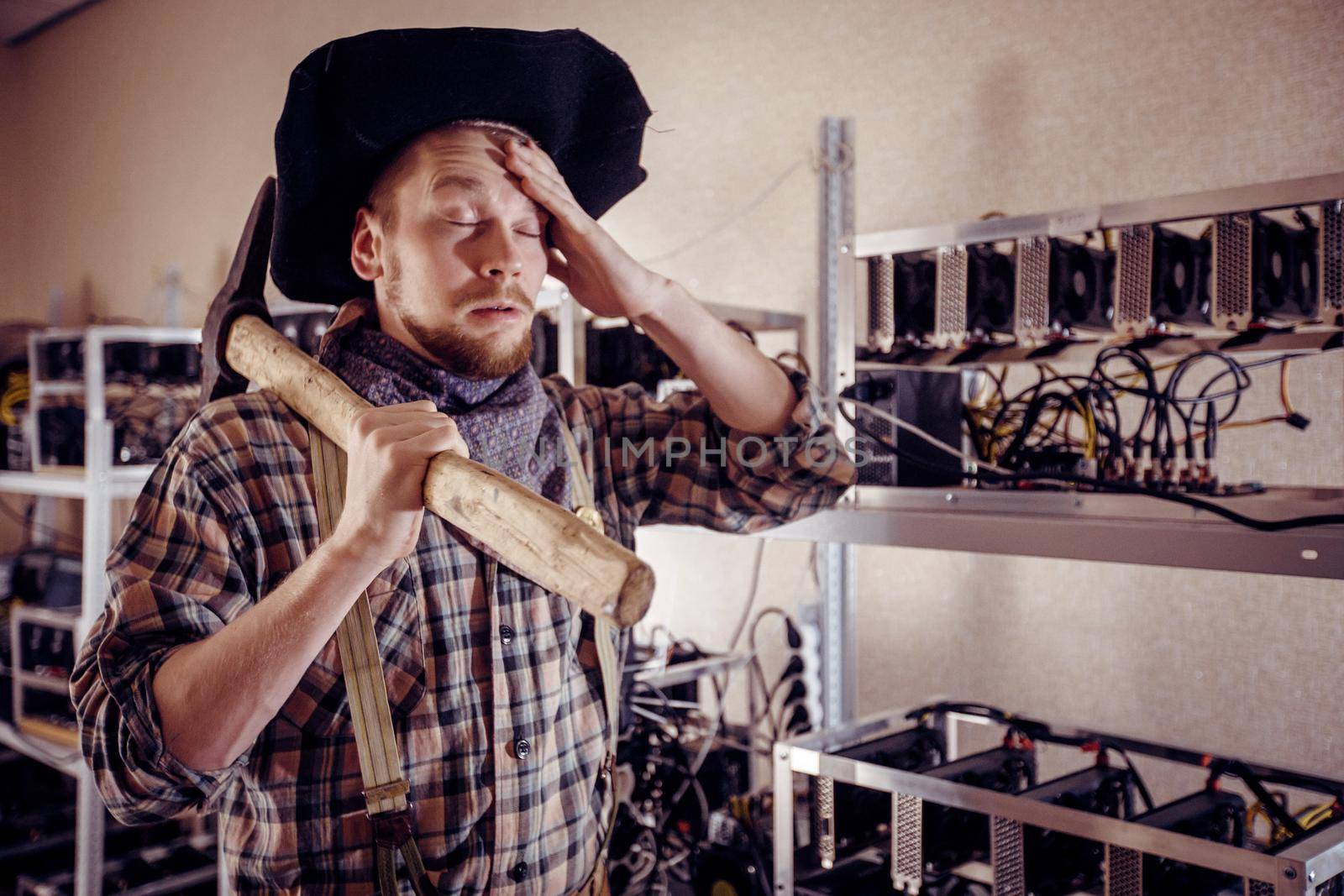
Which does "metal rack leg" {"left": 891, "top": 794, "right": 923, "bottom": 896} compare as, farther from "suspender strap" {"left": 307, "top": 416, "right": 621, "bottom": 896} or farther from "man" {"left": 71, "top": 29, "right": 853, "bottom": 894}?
"suspender strap" {"left": 307, "top": 416, "right": 621, "bottom": 896}

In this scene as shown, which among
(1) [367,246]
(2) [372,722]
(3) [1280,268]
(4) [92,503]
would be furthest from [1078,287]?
(4) [92,503]

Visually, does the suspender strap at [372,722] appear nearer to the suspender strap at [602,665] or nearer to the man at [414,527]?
the man at [414,527]

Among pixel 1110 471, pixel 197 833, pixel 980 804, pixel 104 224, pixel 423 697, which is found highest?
pixel 104 224

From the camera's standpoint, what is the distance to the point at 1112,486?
3.67 ft

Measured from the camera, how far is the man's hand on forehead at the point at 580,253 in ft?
2.97

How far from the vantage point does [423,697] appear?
34.6 inches

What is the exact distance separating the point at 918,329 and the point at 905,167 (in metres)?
0.73

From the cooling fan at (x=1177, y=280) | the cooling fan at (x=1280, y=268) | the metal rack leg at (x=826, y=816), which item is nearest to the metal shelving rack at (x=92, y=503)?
the metal rack leg at (x=826, y=816)

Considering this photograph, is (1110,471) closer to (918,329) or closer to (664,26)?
(918,329)

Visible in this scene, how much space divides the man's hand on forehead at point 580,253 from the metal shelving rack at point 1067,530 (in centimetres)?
43

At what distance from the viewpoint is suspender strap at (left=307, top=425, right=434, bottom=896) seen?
79 centimetres

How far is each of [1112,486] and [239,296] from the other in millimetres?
971

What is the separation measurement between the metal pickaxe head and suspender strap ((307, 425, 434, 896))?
1.07 ft

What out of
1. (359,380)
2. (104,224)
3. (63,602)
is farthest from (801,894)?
(63,602)
